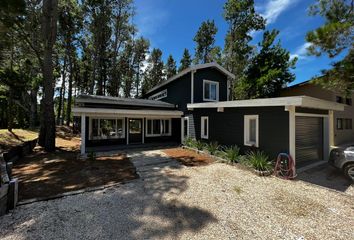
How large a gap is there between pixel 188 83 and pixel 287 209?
428 inches

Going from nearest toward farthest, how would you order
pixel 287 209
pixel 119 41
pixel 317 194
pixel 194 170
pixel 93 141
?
1. pixel 287 209
2. pixel 317 194
3. pixel 194 170
4. pixel 93 141
5. pixel 119 41

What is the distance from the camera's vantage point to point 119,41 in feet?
83.5

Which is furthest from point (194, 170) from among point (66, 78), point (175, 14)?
point (66, 78)

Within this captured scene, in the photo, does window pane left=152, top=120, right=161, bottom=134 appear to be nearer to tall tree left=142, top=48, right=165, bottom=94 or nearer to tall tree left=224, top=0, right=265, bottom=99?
tall tree left=224, top=0, right=265, bottom=99

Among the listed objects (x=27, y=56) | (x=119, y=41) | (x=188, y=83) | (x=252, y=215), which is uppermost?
(x=119, y=41)

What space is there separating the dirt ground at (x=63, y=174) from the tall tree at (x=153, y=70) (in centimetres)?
2727

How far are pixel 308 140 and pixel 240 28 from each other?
16.6 metres

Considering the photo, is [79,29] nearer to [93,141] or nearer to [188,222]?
[93,141]

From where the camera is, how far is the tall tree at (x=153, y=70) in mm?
35156

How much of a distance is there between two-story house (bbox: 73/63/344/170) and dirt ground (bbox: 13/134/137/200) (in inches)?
88.0

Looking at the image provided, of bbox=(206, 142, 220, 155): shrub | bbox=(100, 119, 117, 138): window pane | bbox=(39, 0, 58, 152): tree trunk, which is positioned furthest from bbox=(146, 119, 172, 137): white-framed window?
bbox=(39, 0, 58, 152): tree trunk

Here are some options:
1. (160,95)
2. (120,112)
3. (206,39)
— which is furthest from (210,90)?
(206,39)

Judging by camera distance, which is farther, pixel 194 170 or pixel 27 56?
pixel 27 56

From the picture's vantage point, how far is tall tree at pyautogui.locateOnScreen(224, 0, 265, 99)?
1983 cm
